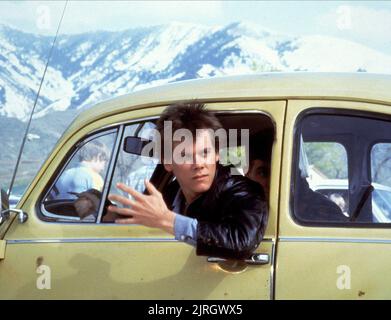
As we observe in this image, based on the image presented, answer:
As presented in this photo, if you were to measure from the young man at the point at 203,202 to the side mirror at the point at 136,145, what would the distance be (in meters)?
0.31

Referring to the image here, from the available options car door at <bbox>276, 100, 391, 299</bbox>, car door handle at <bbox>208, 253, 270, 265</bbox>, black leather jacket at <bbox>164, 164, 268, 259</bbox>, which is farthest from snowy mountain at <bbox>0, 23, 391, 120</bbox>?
car door handle at <bbox>208, 253, 270, 265</bbox>

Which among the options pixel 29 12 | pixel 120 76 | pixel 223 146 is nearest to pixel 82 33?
pixel 120 76

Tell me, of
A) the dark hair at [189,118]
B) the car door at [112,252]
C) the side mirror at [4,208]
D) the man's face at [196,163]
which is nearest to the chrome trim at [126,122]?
the car door at [112,252]

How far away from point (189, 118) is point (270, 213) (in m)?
0.56

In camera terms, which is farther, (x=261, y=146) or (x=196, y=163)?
(x=261, y=146)

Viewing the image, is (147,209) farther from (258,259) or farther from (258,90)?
(258,90)

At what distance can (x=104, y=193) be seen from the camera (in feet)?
10.6

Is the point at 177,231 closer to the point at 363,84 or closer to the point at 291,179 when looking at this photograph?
the point at 291,179

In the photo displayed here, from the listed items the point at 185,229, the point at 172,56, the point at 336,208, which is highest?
the point at 172,56

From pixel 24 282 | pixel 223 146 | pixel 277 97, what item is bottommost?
pixel 24 282

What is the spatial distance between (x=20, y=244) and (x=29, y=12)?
17.2 m

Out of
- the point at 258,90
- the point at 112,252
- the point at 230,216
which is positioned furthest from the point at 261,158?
the point at 112,252

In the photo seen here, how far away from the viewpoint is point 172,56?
2578 cm

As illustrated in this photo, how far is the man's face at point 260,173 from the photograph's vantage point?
317 centimetres
